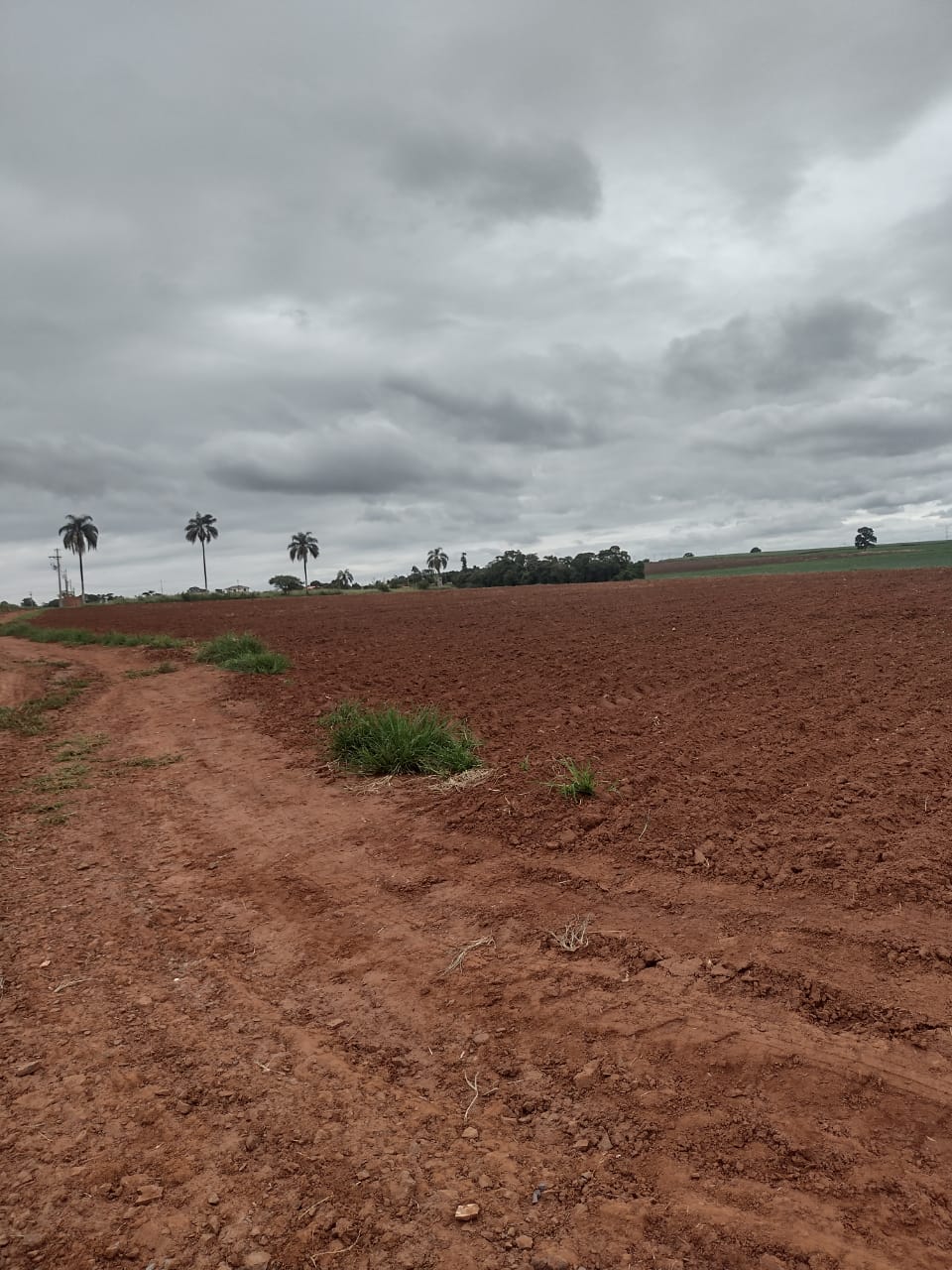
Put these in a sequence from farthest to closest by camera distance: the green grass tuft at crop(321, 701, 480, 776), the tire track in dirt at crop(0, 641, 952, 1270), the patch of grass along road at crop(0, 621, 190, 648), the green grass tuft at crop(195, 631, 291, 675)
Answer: the patch of grass along road at crop(0, 621, 190, 648)
the green grass tuft at crop(195, 631, 291, 675)
the green grass tuft at crop(321, 701, 480, 776)
the tire track in dirt at crop(0, 641, 952, 1270)

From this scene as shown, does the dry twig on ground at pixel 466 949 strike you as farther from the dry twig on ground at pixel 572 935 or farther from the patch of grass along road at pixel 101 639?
the patch of grass along road at pixel 101 639

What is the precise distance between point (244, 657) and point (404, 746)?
8.59 m

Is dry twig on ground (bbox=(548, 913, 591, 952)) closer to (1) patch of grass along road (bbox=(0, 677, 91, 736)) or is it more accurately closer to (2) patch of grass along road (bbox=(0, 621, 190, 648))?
(1) patch of grass along road (bbox=(0, 677, 91, 736))

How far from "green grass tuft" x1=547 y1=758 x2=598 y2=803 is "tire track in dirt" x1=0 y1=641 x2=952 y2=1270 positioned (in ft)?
2.82

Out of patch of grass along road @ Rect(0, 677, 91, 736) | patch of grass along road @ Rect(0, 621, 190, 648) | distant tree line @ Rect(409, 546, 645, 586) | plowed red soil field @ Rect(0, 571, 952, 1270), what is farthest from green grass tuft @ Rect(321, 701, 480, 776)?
distant tree line @ Rect(409, 546, 645, 586)

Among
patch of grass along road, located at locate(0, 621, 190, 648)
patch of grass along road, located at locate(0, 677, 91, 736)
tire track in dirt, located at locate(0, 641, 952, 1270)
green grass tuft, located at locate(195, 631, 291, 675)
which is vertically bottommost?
tire track in dirt, located at locate(0, 641, 952, 1270)

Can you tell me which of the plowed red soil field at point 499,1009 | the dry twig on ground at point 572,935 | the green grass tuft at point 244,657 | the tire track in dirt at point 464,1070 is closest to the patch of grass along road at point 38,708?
the green grass tuft at point 244,657

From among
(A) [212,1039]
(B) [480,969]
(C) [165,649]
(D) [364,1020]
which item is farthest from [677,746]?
(C) [165,649]

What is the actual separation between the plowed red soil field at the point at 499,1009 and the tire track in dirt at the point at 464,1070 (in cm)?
1

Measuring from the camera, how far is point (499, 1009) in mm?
3197

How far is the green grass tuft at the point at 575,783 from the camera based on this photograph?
5.53 meters

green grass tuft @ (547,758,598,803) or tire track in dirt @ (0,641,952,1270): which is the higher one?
green grass tuft @ (547,758,598,803)

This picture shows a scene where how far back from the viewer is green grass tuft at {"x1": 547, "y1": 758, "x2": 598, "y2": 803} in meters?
5.53

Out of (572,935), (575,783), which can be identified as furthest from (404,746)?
(572,935)
